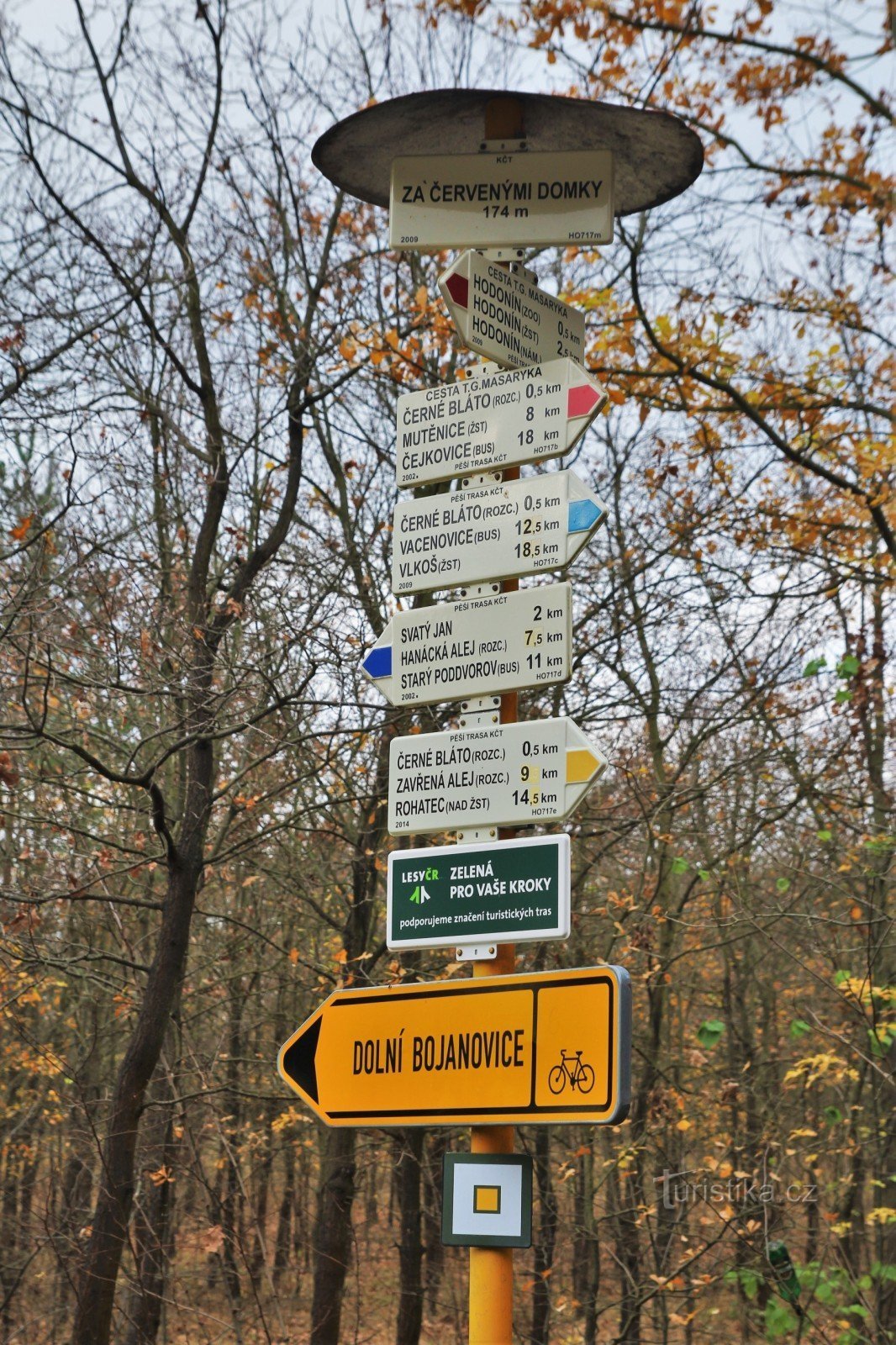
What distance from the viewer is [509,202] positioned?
11.6 feet

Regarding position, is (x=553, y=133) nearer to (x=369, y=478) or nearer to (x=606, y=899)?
(x=369, y=478)

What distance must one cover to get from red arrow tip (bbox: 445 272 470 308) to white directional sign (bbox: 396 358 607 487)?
0.20 metres

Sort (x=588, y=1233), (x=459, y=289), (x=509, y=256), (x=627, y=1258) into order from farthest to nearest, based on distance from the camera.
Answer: (x=627, y=1258), (x=588, y=1233), (x=509, y=256), (x=459, y=289)

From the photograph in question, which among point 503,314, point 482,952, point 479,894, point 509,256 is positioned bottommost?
point 482,952

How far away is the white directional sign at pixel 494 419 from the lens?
325 cm

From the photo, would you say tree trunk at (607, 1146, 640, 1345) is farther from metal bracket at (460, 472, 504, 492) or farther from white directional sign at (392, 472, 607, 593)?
metal bracket at (460, 472, 504, 492)

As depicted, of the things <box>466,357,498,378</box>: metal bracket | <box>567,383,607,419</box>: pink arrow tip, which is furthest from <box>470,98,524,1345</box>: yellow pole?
<box>466,357,498,378</box>: metal bracket

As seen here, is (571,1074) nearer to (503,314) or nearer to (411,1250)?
(503,314)

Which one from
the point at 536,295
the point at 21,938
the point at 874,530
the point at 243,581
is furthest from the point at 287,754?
the point at 536,295

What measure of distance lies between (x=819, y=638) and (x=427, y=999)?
9366 mm

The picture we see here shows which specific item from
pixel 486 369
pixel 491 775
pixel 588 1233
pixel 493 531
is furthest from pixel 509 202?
pixel 588 1233

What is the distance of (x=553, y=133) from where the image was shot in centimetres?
355

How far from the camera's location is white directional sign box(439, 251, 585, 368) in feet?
11.0

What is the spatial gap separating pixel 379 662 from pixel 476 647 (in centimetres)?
31
